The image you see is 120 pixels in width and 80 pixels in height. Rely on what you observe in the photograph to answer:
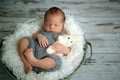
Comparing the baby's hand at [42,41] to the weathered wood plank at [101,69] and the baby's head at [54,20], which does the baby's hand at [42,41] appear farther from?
the weathered wood plank at [101,69]

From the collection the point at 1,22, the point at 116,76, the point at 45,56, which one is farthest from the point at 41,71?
the point at 1,22

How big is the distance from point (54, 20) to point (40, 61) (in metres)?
0.22

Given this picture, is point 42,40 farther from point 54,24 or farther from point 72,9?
point 72,9

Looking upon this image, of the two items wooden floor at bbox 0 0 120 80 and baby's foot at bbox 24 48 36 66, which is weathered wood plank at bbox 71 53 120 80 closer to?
wooden floor at bbox 0 0 120 80

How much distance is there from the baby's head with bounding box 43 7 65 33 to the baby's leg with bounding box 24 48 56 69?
0.53 ft

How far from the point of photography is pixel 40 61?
1214mm

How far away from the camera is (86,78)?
143 centimetres

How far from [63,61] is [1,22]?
682 mm

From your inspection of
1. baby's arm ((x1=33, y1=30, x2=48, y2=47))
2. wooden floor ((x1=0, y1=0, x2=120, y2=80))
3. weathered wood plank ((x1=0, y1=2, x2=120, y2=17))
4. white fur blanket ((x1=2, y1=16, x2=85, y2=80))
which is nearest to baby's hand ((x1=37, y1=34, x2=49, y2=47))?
baby's arm ((x1=33, y1=30, x2=48, y2=47))

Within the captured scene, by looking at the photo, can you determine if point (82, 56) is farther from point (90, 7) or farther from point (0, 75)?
point (90, 7)

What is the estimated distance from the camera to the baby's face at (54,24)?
4.15ft

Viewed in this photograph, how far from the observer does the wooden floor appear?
1.47 meters

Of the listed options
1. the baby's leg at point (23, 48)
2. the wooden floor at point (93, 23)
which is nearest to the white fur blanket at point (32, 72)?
the baby's leg at point (23, 48)

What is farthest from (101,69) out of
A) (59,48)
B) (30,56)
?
(30,56)
